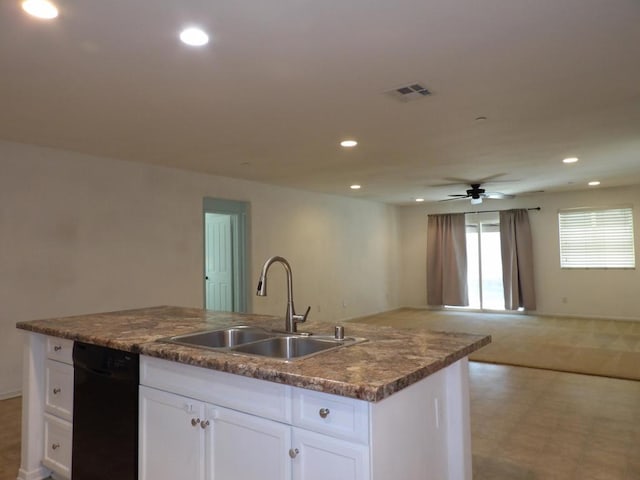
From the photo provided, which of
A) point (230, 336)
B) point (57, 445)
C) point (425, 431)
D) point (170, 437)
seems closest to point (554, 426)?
point (425, 431)

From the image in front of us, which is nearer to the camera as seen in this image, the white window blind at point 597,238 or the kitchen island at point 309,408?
the kitchen island at point 309,408

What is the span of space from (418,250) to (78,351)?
8341 millimetres

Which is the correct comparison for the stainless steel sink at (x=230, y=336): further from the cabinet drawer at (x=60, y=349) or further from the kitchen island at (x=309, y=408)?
the cabinet drawer at (x=60, y=349)

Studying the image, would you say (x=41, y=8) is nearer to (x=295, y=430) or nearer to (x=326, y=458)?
(x=295, y=430)

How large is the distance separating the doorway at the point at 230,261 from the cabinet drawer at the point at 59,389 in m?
3.67

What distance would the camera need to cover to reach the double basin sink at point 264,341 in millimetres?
2049

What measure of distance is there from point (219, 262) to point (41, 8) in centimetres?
484

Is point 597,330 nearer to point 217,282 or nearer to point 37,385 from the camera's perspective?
point 217,282

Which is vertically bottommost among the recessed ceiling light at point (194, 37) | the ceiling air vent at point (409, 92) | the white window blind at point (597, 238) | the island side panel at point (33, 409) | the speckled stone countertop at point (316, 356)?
the island side panel at point (33, 409)

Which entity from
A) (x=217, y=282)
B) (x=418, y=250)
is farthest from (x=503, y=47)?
(x=418, y=250)

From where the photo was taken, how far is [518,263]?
852 cm

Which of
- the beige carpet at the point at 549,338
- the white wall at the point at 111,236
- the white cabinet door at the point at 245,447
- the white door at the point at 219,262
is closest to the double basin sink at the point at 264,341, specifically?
the white cabinet door at the point at 245,447

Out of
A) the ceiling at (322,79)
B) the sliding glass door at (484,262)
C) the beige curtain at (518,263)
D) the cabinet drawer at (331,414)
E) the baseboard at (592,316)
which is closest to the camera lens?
the cabinet drawer at (331,414)

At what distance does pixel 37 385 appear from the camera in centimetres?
253
